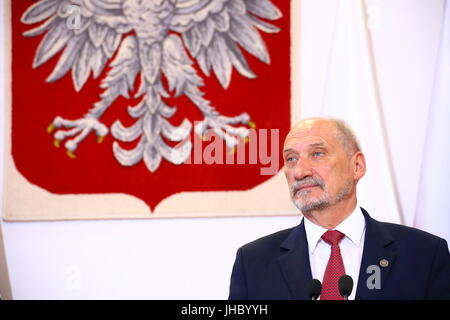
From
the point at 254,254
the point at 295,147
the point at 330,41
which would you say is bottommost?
the point at 254,254

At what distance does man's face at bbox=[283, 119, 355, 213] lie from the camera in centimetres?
192

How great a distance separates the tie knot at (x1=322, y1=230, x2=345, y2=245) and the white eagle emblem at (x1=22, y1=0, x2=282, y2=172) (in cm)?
137

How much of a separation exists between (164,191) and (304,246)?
55.9 inches

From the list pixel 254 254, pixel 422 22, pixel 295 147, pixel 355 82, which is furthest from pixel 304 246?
pixel 422 22

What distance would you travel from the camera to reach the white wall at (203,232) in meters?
3.11

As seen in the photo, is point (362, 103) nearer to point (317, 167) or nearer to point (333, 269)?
point (317, 167)

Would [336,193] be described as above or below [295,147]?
below

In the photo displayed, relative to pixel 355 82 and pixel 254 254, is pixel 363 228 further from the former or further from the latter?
pixel 355 82

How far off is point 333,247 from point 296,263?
0.44 ft

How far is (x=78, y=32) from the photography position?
128 inches

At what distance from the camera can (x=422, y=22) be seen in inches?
124

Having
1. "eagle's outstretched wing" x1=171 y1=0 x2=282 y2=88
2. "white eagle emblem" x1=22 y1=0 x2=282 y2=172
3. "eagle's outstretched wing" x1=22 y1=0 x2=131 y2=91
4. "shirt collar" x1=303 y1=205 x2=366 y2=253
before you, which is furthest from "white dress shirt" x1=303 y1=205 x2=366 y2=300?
"eagle's outstretched wing" x1=22 y1=0 x2=131 y2=91
